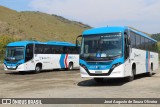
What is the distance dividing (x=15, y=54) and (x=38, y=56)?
7.89ft

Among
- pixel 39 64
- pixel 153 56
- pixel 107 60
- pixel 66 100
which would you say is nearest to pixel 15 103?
pixel 66 100

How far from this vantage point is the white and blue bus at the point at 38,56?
29425 millimetres

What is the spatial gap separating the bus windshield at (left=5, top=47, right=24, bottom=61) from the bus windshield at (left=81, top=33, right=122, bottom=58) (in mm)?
11995

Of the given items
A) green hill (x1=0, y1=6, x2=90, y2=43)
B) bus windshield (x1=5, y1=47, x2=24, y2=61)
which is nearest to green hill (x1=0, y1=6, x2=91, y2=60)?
green hill (x1=0, y1=6, x2=90, y2=43)

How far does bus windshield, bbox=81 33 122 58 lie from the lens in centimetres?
1778

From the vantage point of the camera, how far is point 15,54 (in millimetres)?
29750

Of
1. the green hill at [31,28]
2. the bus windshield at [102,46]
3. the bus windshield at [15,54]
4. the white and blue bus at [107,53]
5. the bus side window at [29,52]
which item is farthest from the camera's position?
the green hill at [31,28]

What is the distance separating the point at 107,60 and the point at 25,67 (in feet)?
43.9

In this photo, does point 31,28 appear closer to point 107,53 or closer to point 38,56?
point 38,56

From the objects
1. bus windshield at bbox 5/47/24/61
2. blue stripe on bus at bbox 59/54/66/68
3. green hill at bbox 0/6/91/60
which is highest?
green hill at bbox 0/6/91/60

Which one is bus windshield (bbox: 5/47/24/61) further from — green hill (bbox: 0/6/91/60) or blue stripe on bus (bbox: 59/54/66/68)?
green hill (bbox: 0/6/91/60)

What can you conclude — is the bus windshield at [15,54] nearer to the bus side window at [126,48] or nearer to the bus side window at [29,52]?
the bus side window at [29,52]

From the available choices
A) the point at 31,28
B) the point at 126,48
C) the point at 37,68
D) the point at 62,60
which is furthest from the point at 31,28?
the point at 126,48

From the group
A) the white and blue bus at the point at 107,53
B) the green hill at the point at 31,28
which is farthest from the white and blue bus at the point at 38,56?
the green hill at the point at 31,28
